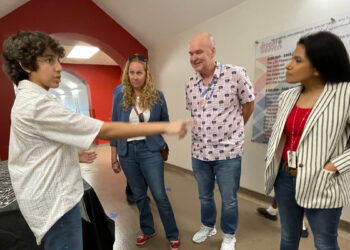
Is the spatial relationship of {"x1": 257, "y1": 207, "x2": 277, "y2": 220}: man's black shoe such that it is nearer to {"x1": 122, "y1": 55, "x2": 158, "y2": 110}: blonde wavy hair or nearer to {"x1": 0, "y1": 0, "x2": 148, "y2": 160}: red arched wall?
{"x1": 122, "y1": 55, "x2": 158, "y2": 110}: blonde wavy hair

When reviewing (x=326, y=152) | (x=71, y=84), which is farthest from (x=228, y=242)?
(x=71, y=84)

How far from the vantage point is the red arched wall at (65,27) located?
3.16 metres

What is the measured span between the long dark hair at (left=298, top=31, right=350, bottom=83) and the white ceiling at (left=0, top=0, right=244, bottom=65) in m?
1.91

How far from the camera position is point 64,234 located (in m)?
0.83

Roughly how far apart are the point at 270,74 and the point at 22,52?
2.22 meters

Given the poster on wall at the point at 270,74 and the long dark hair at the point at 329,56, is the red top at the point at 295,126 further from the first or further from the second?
the poster on wall at the point at 270,74

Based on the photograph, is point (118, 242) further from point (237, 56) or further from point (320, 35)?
point (237, 56)

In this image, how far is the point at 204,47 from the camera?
57.8 inches

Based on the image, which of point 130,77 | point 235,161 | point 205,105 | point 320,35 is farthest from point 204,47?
point 235,161

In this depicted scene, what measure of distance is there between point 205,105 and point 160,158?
1.72ft

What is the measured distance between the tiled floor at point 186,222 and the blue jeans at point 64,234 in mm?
1102

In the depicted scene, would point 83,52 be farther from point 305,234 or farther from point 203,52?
point 305,234

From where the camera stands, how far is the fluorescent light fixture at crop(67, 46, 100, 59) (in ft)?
17.8

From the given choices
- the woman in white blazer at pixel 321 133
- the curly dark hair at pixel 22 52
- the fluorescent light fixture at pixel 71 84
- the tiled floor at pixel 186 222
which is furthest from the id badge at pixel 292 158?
the fluorescent light fixture at pixel 71 84
